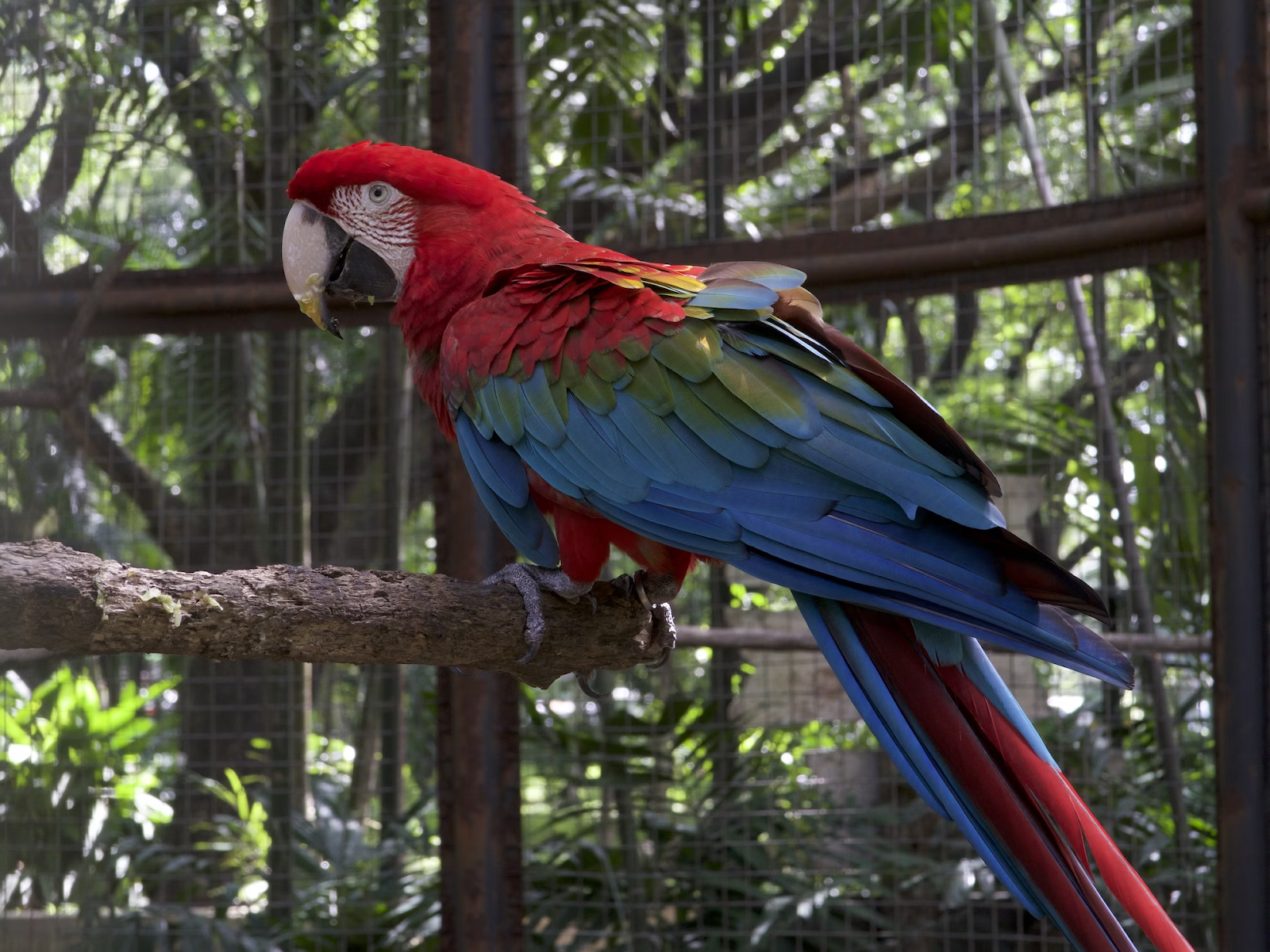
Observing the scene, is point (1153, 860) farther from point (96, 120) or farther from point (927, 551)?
point (96, 120)

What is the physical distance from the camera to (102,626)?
0.75m

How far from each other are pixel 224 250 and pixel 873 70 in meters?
2.07

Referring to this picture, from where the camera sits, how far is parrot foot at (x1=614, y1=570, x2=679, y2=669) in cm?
120

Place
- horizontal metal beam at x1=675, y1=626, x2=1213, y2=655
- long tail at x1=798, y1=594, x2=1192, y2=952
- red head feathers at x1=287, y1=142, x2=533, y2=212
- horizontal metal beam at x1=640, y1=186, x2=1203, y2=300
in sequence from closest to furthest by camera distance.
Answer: long tail at x1=798, y1=594, x2=1192, y2=952
red head feathers at x1=287, y1=142, x2=533, y2=212
horizontal metal beam at x1=640, y1=186, x2=1203, y2=300
horizontal metal beam at x1=675, y1=626, x2=1213, y2=655

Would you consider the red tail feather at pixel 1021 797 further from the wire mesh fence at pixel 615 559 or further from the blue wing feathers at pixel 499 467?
the wire mesh fence at pixel 615 559

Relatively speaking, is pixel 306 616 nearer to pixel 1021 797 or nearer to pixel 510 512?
pixel 510 512

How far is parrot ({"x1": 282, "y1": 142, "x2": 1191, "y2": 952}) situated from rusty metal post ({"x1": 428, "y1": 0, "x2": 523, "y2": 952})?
32 centimetres

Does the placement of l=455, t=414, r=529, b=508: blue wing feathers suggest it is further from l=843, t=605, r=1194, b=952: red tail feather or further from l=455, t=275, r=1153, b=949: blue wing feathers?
l=843, t=605, r=1194, b=952: red tail feather

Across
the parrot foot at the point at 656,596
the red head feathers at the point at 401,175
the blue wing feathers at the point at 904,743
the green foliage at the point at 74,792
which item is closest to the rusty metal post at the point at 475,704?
the red head feathers at the point at 401,175

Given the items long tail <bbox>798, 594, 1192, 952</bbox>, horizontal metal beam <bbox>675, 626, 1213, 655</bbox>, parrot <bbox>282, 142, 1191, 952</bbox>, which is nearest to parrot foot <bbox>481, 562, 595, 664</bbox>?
parrot <bbox>282, 142, 1191, 952</bbox>

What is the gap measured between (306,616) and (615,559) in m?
2.22

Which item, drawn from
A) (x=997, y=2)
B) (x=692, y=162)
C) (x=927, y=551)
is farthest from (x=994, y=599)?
(x=692, y=162)

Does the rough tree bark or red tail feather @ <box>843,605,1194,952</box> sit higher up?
the rough tree bark

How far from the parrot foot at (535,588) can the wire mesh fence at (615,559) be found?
81 centimetres
